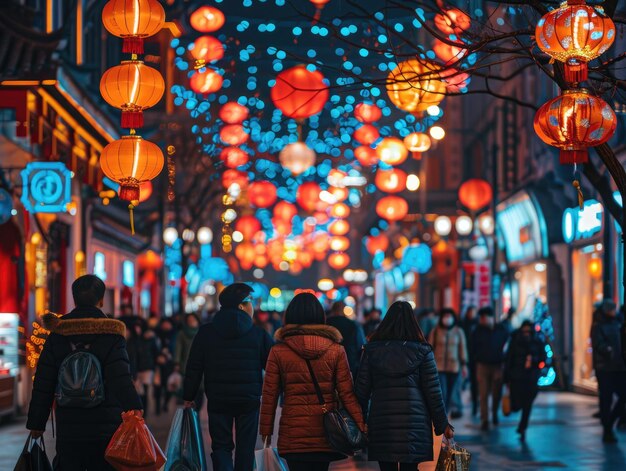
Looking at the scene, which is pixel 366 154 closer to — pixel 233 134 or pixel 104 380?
pixel 233 134

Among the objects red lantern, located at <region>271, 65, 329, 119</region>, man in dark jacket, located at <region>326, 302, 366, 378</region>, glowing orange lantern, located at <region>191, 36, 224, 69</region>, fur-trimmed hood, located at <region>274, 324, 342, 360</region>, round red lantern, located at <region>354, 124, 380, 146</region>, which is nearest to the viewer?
fur-trimmed hood, located at <region>274, 324, 342, 360</region>

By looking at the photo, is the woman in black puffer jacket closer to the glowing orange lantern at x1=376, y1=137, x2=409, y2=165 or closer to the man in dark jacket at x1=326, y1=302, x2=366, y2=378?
the man in dark jacket at x1=326, y1=302, x2=366, y2=378

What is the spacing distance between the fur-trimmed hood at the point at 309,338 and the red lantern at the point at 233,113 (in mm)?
16965

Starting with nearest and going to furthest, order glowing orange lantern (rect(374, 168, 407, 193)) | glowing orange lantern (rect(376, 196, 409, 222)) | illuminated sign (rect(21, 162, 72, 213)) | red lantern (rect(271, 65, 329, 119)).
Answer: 1. red lantern (rect(271, 65, 329, 119))
2. illuminated sign (rect(21, 162, 72, 213))
3. glowing orange lantern (rect(374, 168, 407, 193))
4. glowing orange lantern (rect(376, 196, 409, 222))

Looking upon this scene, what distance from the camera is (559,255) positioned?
3053 centimetres

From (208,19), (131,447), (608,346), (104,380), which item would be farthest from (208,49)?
(131,447)

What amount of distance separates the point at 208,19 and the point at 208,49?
104 centimetres

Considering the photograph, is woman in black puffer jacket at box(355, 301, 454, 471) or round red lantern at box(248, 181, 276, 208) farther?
round red lantern at box(248, 181, 276, 208)

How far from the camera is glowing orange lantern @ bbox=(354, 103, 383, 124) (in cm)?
2198

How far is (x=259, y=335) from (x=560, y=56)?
11.8 ft

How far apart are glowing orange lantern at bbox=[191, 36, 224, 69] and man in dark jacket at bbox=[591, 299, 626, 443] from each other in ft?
21.4

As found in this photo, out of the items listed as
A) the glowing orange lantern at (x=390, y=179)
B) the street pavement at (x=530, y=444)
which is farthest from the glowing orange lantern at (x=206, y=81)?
the glowing orange lantern at (x=390, y=179)

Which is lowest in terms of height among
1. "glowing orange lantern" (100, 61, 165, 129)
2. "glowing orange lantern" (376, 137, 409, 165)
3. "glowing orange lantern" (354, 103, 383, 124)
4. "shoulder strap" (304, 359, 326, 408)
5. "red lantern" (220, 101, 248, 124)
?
"shoulder strap" (304, 359, 326, 408)

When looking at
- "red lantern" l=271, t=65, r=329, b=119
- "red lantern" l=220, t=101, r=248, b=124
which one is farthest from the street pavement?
"red lantern" l=220, t=101, r=248, b=124
